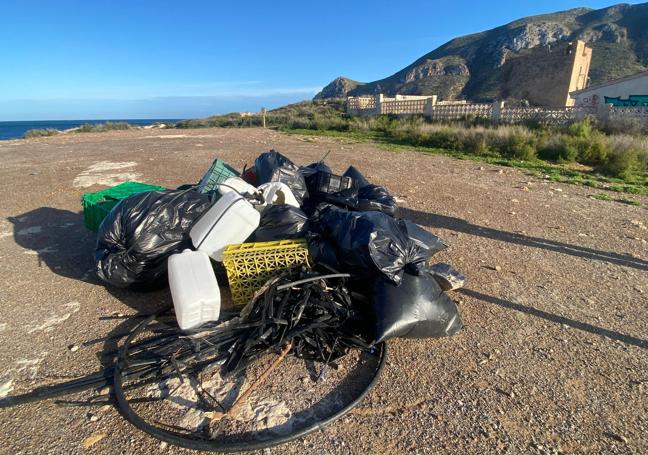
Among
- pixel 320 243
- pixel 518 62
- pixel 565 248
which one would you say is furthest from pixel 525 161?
pixel 518 62

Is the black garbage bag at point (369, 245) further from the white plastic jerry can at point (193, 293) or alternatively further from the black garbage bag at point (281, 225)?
the white plastic jerry can at point (193, 293)

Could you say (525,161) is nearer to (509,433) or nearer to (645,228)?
(645,228)

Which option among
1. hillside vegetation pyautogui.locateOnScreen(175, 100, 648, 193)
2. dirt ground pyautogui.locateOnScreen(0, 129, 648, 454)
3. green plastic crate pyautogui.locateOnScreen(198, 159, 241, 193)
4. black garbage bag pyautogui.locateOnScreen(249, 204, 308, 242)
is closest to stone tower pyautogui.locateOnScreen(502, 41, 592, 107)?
hillside vegetation pyautogui.locateOnScreen(175, 100, 648, 193)

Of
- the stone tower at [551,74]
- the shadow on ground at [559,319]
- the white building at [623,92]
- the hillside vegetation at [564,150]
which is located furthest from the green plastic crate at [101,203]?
the stone tower at [551,74]

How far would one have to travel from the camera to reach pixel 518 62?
33594 mm

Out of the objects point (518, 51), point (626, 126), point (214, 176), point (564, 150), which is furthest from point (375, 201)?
point (518, 51)

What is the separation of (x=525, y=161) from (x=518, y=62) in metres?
31.5

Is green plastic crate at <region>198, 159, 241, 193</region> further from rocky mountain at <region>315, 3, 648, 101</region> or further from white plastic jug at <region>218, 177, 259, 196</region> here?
rocky mountain at <region>315, 3, 648, 101</region>

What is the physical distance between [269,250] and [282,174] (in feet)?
4.84

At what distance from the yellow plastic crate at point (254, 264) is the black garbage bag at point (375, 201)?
3.76ft

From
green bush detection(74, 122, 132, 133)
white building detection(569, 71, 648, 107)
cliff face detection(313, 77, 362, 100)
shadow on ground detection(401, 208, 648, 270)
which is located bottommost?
shadow on ground detection(401, 208, 648, 270)

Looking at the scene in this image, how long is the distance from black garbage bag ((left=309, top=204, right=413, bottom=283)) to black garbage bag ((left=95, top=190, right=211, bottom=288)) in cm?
105

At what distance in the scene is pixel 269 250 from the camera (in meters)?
2.35

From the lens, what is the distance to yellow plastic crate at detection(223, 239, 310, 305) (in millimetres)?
2303
